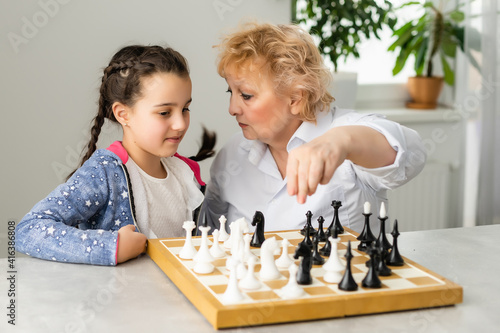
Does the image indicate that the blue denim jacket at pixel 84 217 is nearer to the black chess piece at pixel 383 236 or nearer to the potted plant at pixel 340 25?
the black chess piece at pixel 383 236

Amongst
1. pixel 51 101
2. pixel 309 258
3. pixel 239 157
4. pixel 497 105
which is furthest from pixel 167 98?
pixel 497 105

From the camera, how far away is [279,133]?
72.9 inches

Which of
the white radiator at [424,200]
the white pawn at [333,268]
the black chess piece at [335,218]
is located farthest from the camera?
the white radiator at [424,200]

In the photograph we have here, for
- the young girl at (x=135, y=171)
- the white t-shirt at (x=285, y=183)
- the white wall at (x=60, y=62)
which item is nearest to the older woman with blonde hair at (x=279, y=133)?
the white t-shirt at (x=285, y=183)

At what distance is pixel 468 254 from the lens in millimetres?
1448

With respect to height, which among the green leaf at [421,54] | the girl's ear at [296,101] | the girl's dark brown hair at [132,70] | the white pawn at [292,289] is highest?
the green leaf at [421,54]

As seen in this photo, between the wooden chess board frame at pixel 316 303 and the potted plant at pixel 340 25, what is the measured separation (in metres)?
2.27

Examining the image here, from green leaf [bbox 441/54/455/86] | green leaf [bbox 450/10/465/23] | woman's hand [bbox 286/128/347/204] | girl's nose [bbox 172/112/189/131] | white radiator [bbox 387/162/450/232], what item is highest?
green leaf [bbox 450/10/465/23]

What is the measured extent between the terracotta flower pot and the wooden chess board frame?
2867 mm

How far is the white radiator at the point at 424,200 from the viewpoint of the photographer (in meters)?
3.70

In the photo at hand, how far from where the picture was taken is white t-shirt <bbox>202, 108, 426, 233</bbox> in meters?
1.65

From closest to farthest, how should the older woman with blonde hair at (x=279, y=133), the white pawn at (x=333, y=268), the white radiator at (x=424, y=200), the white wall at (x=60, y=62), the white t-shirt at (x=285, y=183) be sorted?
the white pawn at (x=333, y=268) → the white t-shirt at (x=285, y=183) → the older woman with blonde hair at (x=279, y=133) → the white wall at (x=60, y=62) → the white radiator at (x=424, y=200)

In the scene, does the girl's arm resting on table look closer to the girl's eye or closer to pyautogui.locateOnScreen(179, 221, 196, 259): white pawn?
pyautogui.locateOnScreen(179, 221, 196, 259): white pawn

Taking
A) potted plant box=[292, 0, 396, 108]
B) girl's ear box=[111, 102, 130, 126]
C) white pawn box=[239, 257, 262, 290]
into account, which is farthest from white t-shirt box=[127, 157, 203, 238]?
potted plant box=[292, 0, 396, 108]
